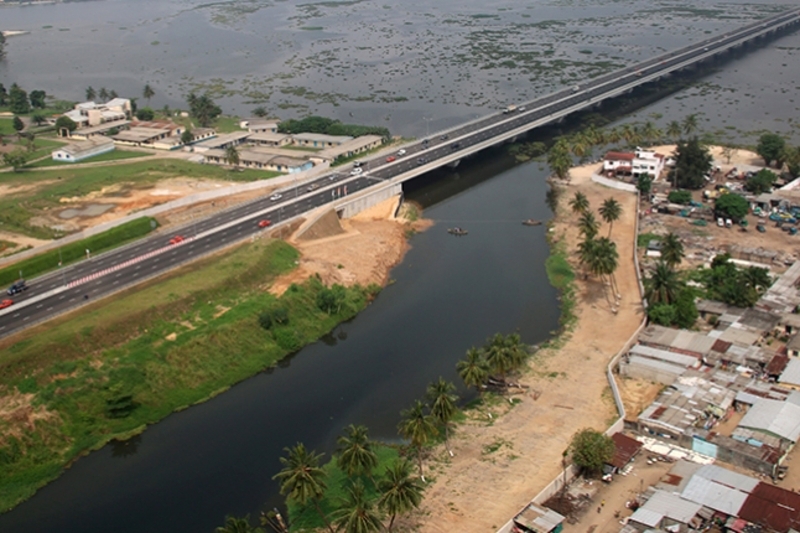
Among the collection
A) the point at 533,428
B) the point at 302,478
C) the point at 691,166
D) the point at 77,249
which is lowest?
the point at 533,428

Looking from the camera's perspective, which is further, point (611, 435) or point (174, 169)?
point (174, 169)

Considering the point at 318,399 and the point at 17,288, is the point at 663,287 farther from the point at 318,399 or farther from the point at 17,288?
the point at 17,288

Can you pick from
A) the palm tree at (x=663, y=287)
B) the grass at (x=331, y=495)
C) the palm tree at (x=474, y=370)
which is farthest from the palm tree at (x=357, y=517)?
the palm tree at (x=663, y=287)

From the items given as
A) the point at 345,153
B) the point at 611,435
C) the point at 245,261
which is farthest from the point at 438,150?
the point at 611,435

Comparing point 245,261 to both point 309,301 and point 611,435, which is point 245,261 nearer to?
point 309,301

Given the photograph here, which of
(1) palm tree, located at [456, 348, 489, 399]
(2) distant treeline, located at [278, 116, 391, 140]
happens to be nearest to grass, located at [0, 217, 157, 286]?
(1) palm tree, located at [456, 348, 489, 399]

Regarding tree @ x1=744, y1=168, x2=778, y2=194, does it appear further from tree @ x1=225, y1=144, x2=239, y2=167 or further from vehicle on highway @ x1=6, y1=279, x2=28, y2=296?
vehicle on highway @ x1=6, y1=279, x2=28, y2=296

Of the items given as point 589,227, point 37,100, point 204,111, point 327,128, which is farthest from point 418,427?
point 37,100
